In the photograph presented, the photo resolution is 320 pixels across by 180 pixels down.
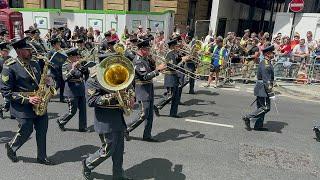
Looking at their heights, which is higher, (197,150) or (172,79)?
(172,79)

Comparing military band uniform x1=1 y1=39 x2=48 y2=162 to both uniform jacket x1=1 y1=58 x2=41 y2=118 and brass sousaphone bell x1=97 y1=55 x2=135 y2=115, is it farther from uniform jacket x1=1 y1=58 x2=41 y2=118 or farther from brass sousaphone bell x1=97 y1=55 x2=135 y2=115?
brass sousaphone bell x1=97 y1=55 x2=135 y2=115

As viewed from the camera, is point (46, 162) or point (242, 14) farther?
point (242, 14)

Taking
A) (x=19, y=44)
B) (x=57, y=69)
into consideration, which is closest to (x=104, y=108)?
(x=19, y=44)

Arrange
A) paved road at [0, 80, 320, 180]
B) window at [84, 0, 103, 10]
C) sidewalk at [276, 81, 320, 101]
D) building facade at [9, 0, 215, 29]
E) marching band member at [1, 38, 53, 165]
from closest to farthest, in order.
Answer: marching band member at [1, 38, 53, 165] < paved road at [0, 80, 320, 180] < sidewalk at [276, 81, 320, 101] < building facade at [9, 0, 215, 29] < window at [84, 0, 103, 10]

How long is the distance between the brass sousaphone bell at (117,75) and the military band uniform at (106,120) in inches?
5.1

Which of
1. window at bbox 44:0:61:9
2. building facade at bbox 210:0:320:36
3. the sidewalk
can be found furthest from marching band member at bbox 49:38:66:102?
window at bbox 44:0:61:9

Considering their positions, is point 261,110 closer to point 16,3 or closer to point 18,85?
point 18,85

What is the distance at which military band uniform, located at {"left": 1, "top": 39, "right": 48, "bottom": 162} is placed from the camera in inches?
207

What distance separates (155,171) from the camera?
5660 millimetres

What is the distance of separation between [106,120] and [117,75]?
673 millimetres

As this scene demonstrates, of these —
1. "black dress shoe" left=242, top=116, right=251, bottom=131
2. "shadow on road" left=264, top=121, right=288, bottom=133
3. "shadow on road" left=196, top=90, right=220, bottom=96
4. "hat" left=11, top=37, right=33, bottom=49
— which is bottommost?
"shadow on road" left=264, top=121, right=288, bottom=133

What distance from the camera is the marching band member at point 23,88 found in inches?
207

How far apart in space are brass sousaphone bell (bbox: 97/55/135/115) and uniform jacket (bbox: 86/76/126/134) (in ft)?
0.46

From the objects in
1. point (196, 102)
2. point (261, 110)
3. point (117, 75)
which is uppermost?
point (117, 75)
